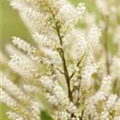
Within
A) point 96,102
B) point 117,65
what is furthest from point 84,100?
point 117,65

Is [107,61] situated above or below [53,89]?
above

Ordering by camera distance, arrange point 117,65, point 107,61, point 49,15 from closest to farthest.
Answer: point 49,15 < point 117,65 < point 107,61

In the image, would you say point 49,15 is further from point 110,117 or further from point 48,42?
point 110,117

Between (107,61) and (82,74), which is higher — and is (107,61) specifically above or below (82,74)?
above

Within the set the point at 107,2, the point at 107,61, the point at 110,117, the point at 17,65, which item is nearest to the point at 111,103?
the point at 110,117

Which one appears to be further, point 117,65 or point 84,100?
point 117,65

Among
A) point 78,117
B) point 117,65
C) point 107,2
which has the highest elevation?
point 107,2

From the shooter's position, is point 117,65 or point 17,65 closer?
point 17,65

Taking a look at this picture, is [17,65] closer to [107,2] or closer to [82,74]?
[82,74]

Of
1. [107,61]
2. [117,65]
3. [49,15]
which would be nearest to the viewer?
[49,15]
